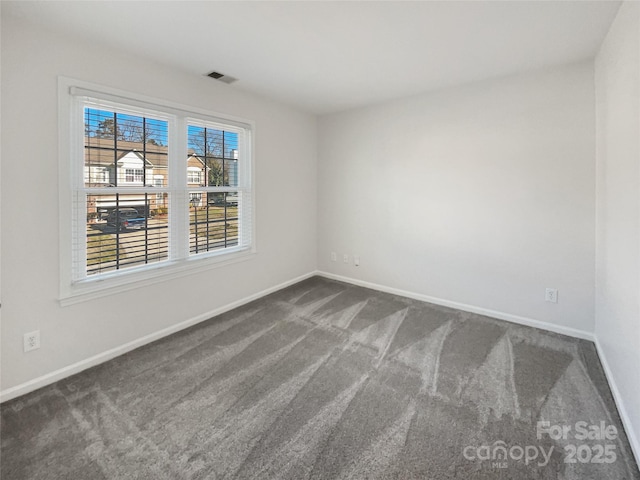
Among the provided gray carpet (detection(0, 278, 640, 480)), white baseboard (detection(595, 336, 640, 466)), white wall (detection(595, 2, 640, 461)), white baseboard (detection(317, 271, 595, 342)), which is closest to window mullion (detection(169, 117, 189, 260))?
gray carpet (detection(0, 278, 640, 480))

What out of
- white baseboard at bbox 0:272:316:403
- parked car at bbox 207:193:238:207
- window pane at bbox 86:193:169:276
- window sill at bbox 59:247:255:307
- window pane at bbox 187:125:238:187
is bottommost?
white baseboard at bbox 0:272:316:403

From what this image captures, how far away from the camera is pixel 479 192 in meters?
3.27

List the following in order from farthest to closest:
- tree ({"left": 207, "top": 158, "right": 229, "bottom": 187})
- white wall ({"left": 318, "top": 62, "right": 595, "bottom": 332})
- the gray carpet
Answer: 1. tree ({"left": 207, "top": 158, "right": 229, "bottom": 187})
2. white wall ({"left": 318, "top": 62, "right": 595, "bottom": 332})
3. the gray carpet

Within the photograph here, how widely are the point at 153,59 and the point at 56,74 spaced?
2.43 feet

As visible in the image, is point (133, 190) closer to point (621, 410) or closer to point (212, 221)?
point (212, 221)

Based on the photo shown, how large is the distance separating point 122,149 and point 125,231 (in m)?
0.69

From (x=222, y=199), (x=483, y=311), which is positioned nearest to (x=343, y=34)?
(x=222, y=199)

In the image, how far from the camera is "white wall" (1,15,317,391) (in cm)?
198

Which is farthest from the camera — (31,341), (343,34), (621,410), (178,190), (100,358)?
(178,190)

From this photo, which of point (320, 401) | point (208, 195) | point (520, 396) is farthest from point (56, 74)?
point (520, 396)

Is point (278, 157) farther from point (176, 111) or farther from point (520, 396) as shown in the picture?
point (520, 396)

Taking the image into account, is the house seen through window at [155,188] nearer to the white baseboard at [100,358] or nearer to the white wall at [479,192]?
the white baseboard at [100,358]

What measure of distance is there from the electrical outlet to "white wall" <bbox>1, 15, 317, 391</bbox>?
0.03 metres

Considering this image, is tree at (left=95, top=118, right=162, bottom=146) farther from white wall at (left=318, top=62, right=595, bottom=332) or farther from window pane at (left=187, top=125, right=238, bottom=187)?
white wall at (left=318, top=62, right=595, bottom=332)
